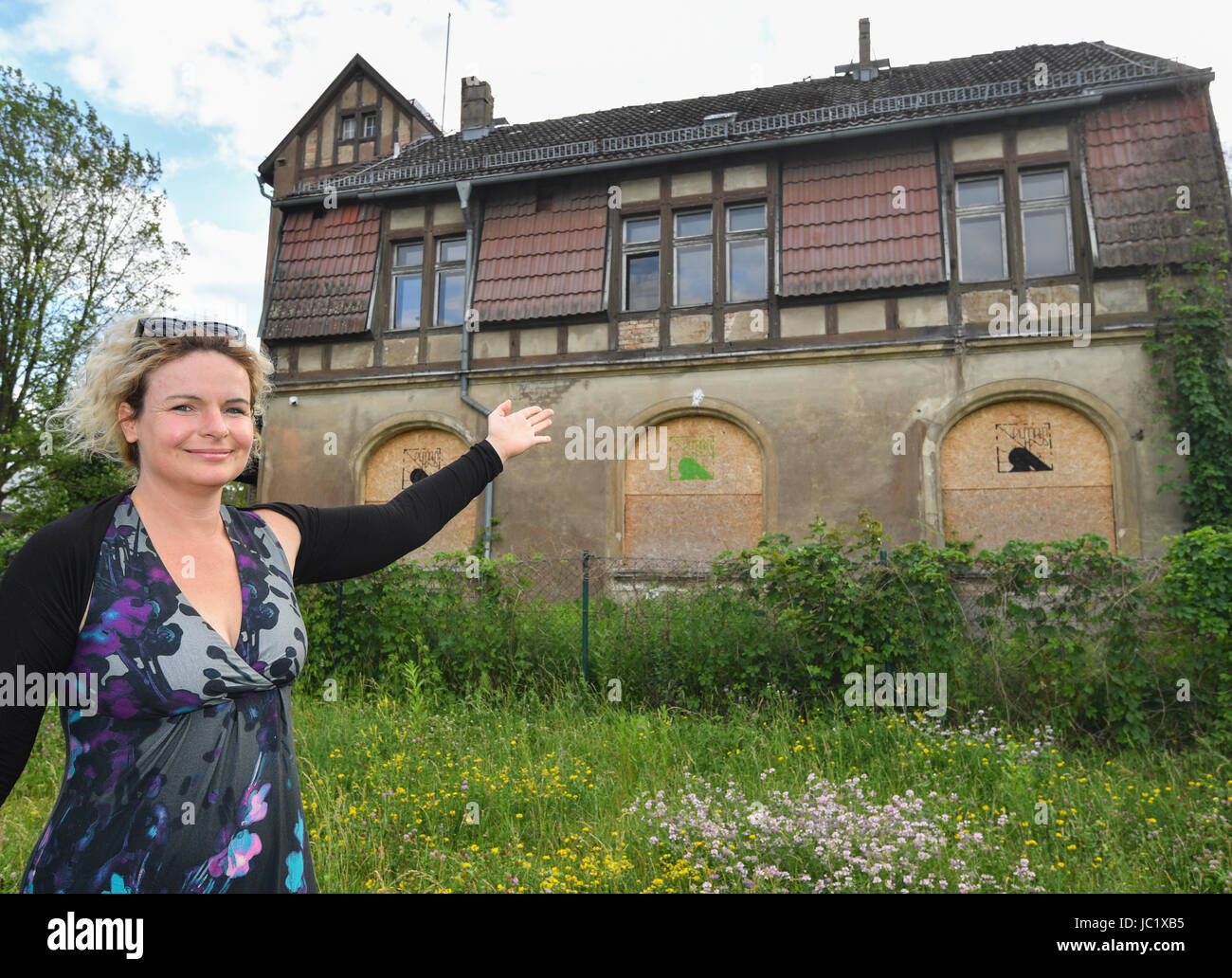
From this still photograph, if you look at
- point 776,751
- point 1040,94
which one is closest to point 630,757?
point 776,751

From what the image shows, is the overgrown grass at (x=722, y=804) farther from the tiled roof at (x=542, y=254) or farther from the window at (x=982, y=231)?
the tiled roof at (x=542, y=254)

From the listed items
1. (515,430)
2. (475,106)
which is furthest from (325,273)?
(515,430)

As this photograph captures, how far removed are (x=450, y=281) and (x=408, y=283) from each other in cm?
81

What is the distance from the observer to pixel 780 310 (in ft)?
38.8

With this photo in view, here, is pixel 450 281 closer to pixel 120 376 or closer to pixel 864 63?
Answer: pixel 864 63

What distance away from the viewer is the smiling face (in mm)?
1684

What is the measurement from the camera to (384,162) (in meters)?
15.9

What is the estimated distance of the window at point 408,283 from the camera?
13805 mm

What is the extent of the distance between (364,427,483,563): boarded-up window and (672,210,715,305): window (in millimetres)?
4238

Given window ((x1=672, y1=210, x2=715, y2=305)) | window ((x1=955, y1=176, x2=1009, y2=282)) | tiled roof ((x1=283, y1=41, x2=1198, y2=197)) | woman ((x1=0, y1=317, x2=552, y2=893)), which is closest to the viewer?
woman ((x1=0, y1=317, x2=552, y2=893))

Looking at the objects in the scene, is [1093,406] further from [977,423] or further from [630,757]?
[630,757]
